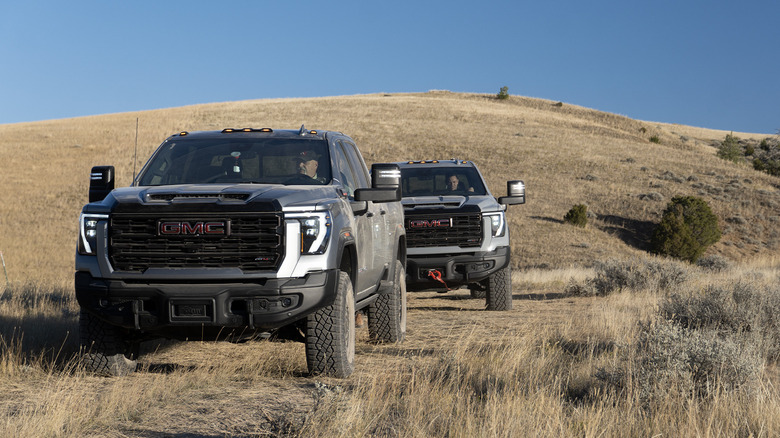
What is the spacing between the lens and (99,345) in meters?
6.55

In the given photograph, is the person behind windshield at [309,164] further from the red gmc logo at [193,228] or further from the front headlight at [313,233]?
the red gmc logo at [193,228]

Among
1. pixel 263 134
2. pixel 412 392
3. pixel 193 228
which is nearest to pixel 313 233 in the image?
pixel 193 228

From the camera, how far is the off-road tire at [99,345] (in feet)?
21.5

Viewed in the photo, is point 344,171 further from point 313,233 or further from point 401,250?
point 401,250

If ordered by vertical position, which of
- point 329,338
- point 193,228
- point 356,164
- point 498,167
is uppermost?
point 498,167

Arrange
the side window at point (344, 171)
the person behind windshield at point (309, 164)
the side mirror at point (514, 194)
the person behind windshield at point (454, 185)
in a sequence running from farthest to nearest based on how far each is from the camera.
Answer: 1. the person behind windshield at point (454, 185)
2. the side mirror at point (514, 194)
3. the side window at point (344, 171)
4. the person behind windshield at point (309, 164)

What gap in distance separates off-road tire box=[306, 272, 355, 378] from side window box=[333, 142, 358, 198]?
1217 millimetres

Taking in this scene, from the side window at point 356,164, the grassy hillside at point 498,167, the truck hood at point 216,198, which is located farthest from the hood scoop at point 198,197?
the grassy hillside at point 498,167

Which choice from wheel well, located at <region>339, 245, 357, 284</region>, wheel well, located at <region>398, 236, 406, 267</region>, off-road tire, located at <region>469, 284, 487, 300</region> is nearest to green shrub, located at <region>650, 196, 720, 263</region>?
off-road tire, located at <region>469, 284, 487, 300</region>

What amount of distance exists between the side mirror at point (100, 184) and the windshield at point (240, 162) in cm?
30

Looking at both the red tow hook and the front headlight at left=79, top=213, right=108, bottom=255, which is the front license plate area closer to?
the front headlight at left=79, top=213, right=108, bottom=255

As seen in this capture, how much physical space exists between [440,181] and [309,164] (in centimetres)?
614

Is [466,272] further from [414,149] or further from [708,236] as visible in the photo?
[414,149]

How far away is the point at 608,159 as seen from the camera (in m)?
51.0
